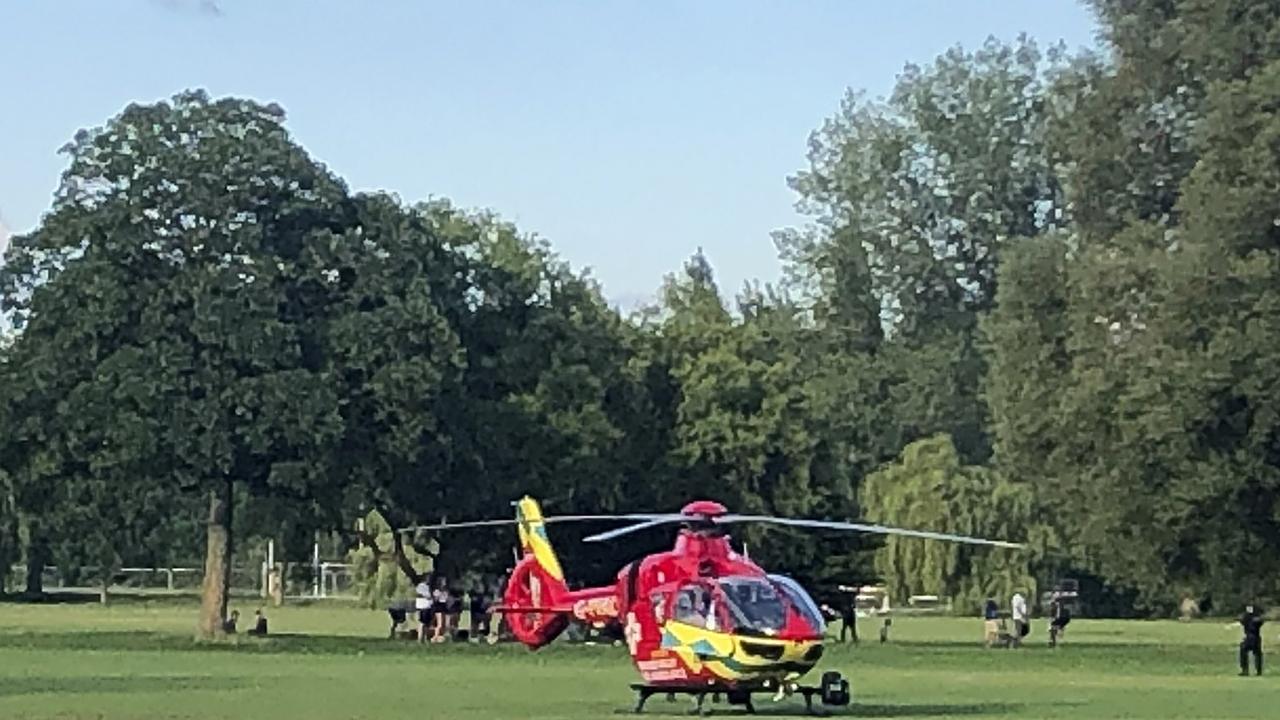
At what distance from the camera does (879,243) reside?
106812 mm

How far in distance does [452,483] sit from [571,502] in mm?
4116

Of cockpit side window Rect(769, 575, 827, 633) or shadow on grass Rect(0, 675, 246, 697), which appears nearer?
cockpit side window Rect(769, 575, 827, 633)

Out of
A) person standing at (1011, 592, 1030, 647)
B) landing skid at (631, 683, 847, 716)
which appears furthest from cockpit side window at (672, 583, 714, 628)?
person standing at (1011, 592, 1030, 647)

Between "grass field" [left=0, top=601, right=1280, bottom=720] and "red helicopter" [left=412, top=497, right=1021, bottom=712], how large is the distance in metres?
0.76

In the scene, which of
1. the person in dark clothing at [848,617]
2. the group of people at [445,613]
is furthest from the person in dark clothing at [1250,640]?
the group of people at [445,613]

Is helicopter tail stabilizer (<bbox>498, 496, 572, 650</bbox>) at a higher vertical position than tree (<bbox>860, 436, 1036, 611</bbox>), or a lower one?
lower

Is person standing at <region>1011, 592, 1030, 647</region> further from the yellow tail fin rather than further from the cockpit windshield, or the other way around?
the cockpit windshield

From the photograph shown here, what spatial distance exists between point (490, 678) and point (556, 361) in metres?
22.0

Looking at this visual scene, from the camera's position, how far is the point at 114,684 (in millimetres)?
39500

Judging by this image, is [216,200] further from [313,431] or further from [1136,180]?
[1136,180]

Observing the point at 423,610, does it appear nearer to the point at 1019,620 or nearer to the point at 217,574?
the point at 217,574

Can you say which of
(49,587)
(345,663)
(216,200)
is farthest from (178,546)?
(345,663)

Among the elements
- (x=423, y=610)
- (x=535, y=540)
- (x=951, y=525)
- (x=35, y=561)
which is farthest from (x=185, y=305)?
(x=35, y=561)

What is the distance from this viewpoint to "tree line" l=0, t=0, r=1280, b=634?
55.6 meters
